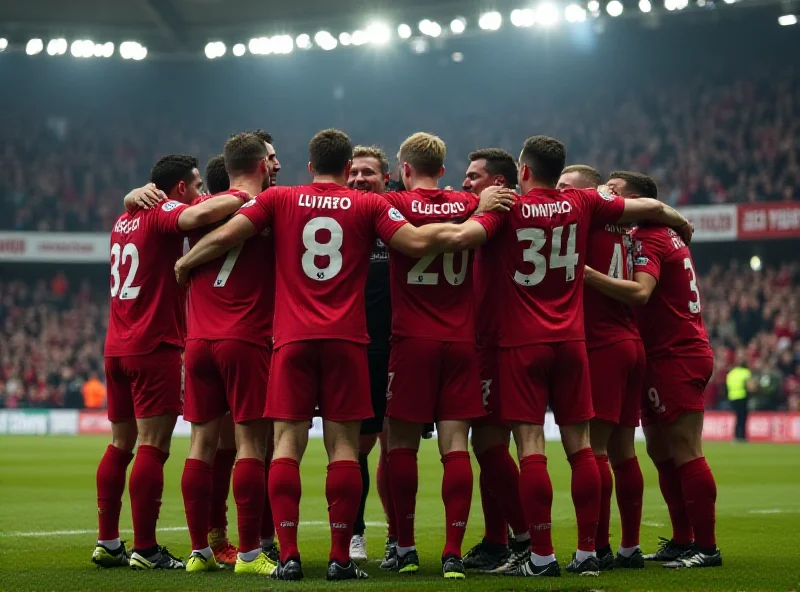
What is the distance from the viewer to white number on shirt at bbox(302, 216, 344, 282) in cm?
609

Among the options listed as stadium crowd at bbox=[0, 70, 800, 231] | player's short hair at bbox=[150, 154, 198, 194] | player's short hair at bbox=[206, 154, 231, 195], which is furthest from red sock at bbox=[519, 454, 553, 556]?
stadium crowd at bbox=[0, 70, 800, 231]

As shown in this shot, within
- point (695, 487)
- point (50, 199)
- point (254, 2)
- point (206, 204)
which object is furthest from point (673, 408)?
point (50, 199)

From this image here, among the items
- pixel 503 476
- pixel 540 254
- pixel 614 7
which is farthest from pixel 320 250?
pixel 614 7

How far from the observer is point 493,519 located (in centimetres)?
684

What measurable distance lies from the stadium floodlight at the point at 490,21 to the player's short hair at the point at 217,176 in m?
24.2

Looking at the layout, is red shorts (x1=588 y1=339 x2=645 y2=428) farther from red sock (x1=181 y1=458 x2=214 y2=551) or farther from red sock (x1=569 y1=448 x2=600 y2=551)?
red sock (x1=181 y1=458 x2=214 y2=551)

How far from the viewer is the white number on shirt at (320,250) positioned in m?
6.09

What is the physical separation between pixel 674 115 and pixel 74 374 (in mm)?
19619

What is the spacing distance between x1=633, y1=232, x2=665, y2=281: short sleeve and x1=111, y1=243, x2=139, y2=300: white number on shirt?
3.10 m

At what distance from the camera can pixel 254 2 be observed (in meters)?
31.8

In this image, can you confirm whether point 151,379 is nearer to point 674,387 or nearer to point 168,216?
point 168,216

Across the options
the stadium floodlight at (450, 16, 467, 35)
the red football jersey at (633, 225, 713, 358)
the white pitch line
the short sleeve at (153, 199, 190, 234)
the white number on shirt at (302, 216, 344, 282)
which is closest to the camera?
the white number on shirt at (302, 216, 344, 282)

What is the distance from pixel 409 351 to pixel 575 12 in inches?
1001

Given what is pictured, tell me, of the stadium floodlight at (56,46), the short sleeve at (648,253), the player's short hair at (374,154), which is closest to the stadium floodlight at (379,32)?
the stadium floodlight at (56,46)
